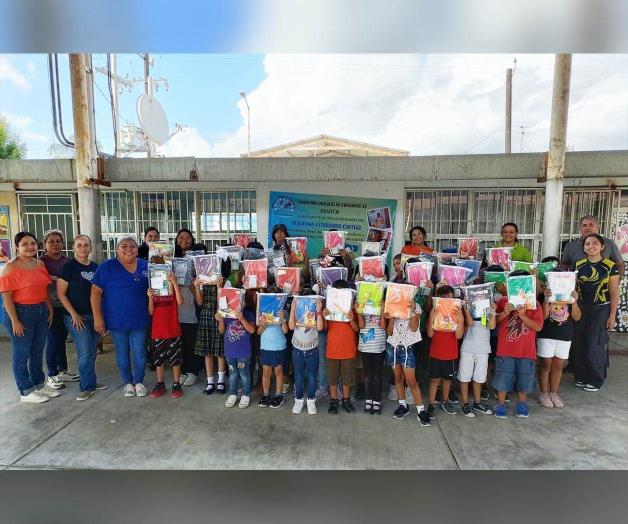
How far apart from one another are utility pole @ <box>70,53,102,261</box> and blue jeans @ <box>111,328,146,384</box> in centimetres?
180

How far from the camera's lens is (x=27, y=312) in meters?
3.77

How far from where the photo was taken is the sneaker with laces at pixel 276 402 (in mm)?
3744

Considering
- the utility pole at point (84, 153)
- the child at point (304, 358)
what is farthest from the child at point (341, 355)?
the utility pole at point (84, 153)

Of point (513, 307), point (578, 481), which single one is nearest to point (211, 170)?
point (513, 307)

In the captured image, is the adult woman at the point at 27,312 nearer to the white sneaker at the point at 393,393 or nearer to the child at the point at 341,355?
the child at the point at 341,355

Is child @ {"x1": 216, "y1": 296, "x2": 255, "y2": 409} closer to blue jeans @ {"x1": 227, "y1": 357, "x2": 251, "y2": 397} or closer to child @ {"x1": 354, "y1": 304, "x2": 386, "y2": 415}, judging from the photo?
blue jeans @ {"x1": 227, "y1": 357, "x2": 251, "y2": 397}

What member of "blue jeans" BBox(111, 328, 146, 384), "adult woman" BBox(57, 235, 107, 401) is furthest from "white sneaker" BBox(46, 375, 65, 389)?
"blue jeans" BBox(111, 328, 146, 384)

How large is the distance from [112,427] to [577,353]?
4.67 meters

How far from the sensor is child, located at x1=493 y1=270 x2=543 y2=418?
3.53 m

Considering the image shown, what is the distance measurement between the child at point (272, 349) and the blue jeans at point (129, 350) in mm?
1272

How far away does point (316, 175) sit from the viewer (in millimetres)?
5180

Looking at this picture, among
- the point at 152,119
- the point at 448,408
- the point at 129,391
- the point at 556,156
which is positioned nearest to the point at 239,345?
the point at 129,391

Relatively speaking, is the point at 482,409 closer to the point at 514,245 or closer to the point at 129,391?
the point at 514,245

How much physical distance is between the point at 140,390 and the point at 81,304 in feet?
3.41
